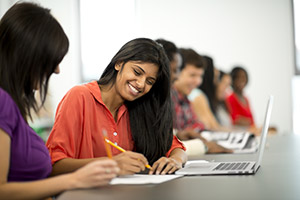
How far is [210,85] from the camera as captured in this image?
5922 millimetres

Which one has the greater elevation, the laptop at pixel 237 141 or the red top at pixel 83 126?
the red top at pixel 83 126

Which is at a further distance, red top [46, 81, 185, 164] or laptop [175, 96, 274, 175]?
red top [46, 81, 185, 164]

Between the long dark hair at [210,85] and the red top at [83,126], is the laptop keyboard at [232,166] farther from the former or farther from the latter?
the long dark hair at [210,85]

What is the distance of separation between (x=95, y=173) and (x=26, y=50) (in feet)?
1.29

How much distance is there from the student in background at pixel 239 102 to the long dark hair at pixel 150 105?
4085 millimetres

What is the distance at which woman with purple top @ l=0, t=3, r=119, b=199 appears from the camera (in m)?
1.08

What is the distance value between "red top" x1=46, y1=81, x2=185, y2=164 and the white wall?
17.0 feet

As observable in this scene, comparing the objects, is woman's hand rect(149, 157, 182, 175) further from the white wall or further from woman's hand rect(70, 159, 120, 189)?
the white wall

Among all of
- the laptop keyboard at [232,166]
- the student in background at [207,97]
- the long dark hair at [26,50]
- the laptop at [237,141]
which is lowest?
the student in background at [207,97]

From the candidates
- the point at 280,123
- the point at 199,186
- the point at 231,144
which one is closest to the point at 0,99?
the point at 199,186

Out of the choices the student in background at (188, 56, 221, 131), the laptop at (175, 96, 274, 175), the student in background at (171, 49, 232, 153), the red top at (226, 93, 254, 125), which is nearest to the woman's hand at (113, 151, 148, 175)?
the laptop at (175, 96, 274, 175)

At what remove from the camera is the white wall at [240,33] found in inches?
275

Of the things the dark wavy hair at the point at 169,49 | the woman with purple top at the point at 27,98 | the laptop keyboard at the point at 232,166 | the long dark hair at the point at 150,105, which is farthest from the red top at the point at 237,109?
the woman with purple top at the point at 27,98

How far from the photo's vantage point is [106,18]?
6555 mm
